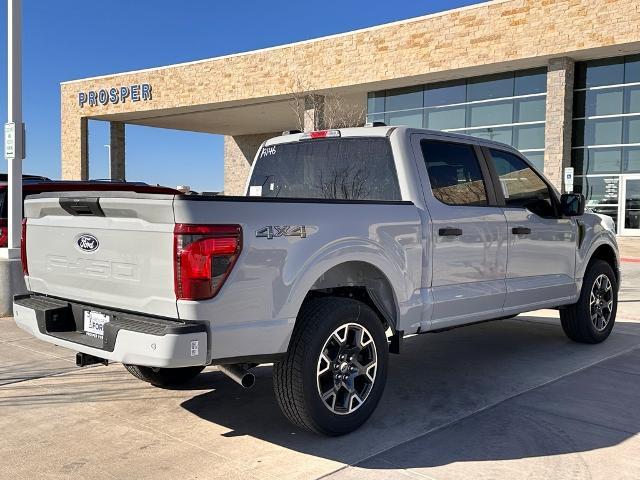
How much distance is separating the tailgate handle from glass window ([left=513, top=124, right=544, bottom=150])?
74.1 ft

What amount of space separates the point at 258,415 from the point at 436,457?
131cm

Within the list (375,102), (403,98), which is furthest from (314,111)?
(403,98)

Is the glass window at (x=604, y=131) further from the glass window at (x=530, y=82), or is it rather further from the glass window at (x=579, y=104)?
the glass window at (x=530, y=82)

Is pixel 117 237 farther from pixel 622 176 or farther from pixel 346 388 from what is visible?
pixel 622 176

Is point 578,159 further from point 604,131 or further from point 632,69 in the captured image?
point 632,69

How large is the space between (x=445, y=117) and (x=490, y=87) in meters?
2.13

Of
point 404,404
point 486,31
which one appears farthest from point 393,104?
point 404,404

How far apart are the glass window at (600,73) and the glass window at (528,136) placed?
2.02m

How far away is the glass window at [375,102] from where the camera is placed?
28812mm

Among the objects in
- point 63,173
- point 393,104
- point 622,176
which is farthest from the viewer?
point 63,173

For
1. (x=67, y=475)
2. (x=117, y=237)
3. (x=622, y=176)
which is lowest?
(x=67, y=475)

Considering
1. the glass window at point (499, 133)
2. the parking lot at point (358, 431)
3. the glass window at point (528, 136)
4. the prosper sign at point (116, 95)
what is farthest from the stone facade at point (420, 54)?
the parking lot at point (358, 431)

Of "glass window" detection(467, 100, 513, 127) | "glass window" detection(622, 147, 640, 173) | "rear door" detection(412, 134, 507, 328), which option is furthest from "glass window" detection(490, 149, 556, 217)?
"glass window" detection(467, 100, 513, 127)

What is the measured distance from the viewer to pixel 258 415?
456 centimetres
